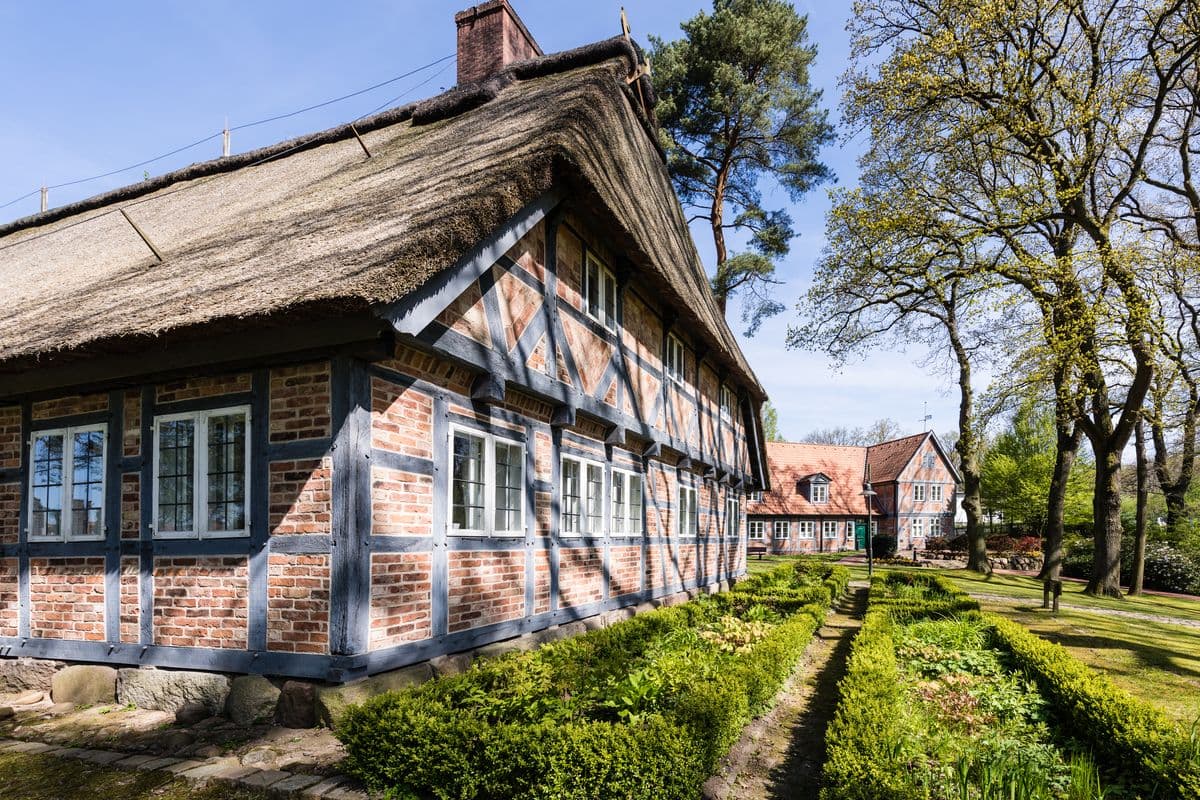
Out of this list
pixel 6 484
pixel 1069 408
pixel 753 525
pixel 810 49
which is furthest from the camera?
pixel 753 525

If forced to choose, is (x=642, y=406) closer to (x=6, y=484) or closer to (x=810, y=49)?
Answer: (x=6, y=484)

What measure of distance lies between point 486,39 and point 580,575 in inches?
361

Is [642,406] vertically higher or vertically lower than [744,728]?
higher

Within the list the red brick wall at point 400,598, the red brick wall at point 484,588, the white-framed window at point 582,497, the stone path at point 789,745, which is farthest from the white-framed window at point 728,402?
the red brick wall at point 400,598

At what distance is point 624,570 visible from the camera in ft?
34.4

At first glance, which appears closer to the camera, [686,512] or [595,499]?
[595,499]

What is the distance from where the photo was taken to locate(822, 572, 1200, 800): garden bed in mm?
4207

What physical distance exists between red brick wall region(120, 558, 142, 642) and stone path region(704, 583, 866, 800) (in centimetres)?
504

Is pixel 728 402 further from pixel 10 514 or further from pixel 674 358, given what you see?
pixel 10 514

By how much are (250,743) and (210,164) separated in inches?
445

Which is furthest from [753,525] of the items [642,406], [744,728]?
[744,728]

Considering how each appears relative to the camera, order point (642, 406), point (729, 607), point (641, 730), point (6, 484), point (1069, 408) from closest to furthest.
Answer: point (641, 730) → point (6, 484) → point (642, 406) → point (729, 607) → point (1069, 408)

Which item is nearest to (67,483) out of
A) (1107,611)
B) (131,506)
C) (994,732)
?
(131,506)

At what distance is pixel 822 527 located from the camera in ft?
133
